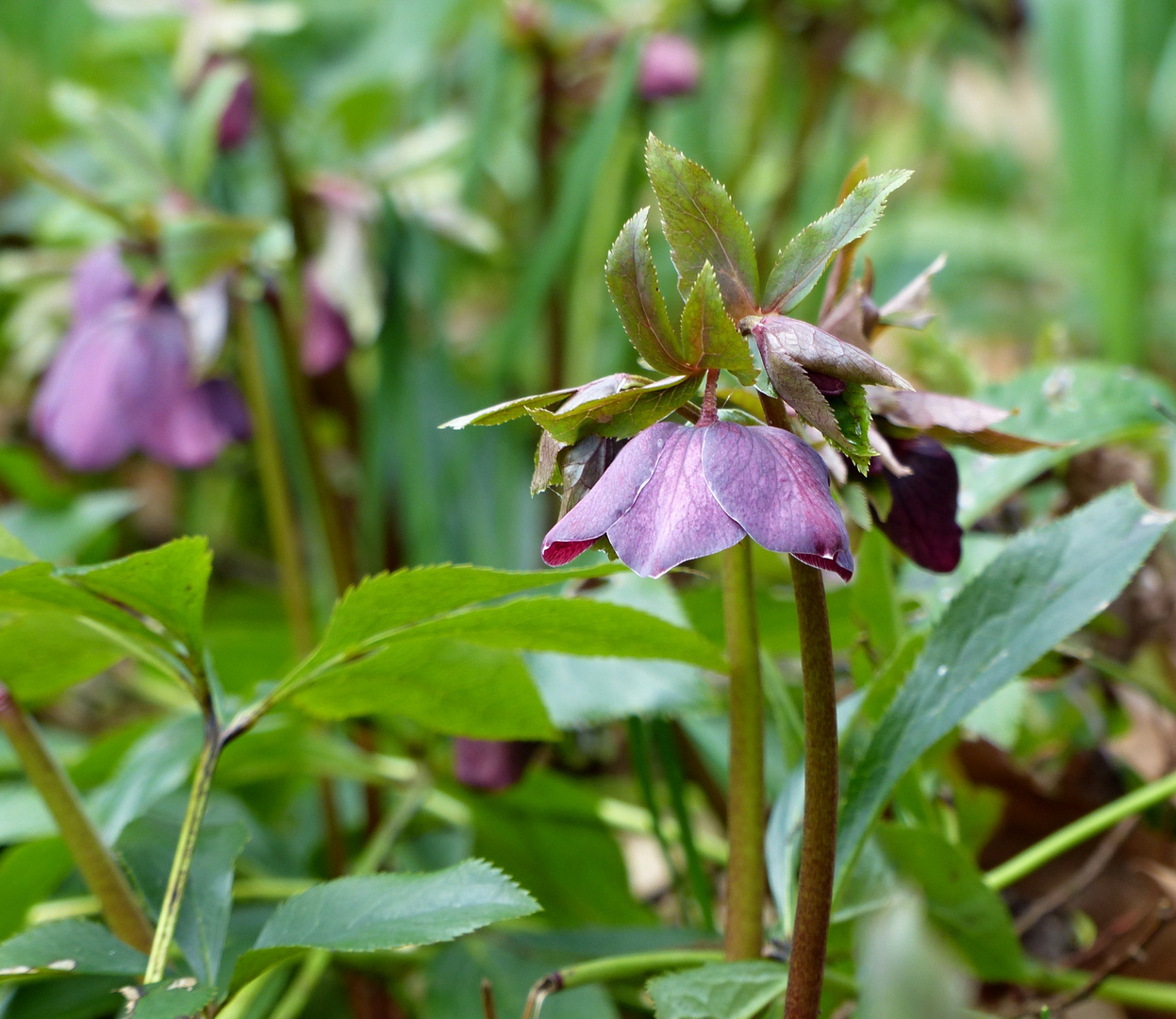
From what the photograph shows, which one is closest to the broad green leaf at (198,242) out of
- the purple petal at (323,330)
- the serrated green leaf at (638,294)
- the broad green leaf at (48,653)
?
the purple petal at (323,330)

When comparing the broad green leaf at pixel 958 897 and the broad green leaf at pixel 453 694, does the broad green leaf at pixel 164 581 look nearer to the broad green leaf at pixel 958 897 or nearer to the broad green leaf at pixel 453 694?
the broad green leaf at pixel 453 694

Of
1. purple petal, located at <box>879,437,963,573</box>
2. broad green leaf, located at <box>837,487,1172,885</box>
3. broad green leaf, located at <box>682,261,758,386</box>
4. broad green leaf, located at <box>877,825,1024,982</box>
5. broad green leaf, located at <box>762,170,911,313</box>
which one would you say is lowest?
broad green leaf, located at <box>877,825,1024,982</box>

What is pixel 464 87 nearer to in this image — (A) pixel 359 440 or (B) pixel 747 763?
(A) pixel 359 440

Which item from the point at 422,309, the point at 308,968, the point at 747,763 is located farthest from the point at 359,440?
the point at 747,763

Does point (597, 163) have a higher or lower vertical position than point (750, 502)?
higher

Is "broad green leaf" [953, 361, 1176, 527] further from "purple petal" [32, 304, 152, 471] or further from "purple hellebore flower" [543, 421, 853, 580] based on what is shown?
"purple petal" [32, 304, 152, 471]

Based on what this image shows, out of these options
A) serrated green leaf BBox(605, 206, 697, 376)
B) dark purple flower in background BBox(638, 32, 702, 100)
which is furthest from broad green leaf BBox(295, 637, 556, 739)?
dark purple flower in background BBox(638, 32, 702, 100)

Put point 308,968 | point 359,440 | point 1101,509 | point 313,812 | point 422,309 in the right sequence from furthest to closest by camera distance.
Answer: point 359,440
point 422,309
point 313,812
point 308,968
point 1101,509
